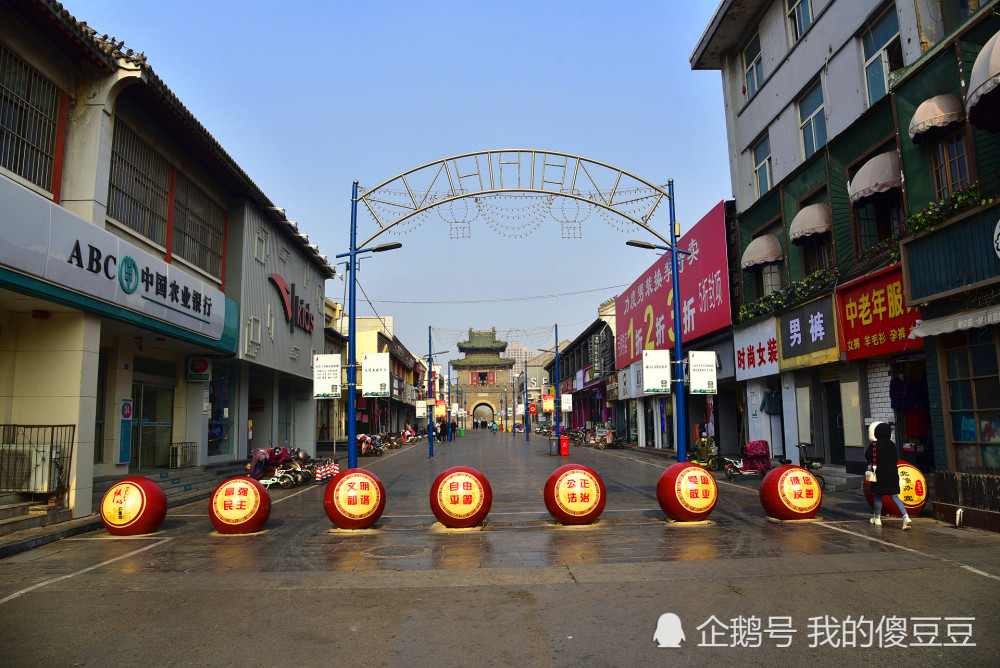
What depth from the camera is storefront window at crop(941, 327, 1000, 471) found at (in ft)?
34.0

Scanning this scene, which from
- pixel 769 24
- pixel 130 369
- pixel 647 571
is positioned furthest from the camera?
pixel 769 24

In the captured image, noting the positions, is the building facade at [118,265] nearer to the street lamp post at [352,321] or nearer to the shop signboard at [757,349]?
the street lamp post at [352,321]

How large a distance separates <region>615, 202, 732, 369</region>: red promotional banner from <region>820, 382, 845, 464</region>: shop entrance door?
207 inches

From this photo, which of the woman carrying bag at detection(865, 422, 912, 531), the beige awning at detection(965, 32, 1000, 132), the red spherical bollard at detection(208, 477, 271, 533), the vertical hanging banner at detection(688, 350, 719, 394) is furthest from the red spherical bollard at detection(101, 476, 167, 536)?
the beige awning at detection(965, 32, 1000, 132)

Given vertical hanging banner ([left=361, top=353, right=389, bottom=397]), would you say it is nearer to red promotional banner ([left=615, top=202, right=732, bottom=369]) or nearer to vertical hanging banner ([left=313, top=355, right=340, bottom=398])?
vertical hanging banner ([left=313, top=355, right=340, bottom=398])

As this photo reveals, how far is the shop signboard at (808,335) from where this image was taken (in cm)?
1630

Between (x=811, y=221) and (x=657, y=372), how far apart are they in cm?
668

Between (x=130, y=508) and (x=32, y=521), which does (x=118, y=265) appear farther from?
(x=130, y=508)

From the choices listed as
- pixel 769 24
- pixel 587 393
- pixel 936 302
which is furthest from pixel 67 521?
pixel 587 393

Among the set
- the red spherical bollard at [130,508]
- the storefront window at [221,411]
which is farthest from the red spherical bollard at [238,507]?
the storefront window at [221,411]

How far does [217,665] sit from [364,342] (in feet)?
155

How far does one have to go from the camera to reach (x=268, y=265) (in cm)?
2328

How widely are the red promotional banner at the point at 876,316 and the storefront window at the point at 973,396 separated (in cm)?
178

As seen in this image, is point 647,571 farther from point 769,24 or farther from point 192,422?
point 769,24
